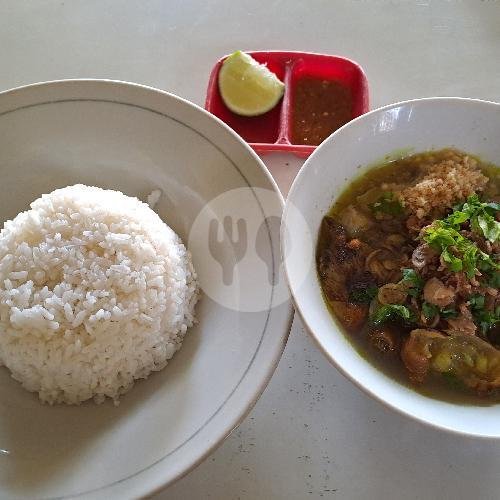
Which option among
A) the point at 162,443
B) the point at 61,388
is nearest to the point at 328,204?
the point at 162,443

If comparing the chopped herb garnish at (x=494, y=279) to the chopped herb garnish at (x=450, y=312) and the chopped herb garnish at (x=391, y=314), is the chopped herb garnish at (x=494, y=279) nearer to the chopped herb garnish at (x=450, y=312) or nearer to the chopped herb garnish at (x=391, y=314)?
the chopped herb garnish at (x=450, y=312)

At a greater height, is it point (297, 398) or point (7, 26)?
point (7, 26)

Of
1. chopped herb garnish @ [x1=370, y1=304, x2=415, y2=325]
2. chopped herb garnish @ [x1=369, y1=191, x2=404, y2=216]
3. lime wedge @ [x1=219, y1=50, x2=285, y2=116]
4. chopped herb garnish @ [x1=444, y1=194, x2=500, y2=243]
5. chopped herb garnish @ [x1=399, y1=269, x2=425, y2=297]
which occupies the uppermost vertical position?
lime wedge @ [x1=219, y1=50, x2=285, y2=116]

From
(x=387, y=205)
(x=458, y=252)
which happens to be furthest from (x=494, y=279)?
(x=387, y=205)

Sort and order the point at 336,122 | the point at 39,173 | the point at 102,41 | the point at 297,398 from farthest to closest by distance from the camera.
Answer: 1. the point at 102,41
2. the point at 336,122
3. the point at 39,173
4. the point at 297,398

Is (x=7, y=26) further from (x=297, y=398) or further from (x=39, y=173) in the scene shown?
(x=297, y=398)

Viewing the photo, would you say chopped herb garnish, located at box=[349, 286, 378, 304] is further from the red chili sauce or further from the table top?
the red chili sauce

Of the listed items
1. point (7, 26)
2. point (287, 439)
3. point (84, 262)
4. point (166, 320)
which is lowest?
point (287, 439)

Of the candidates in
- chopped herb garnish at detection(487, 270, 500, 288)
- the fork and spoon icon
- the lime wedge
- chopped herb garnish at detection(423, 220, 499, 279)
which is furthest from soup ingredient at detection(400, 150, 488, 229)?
the lime wedge
